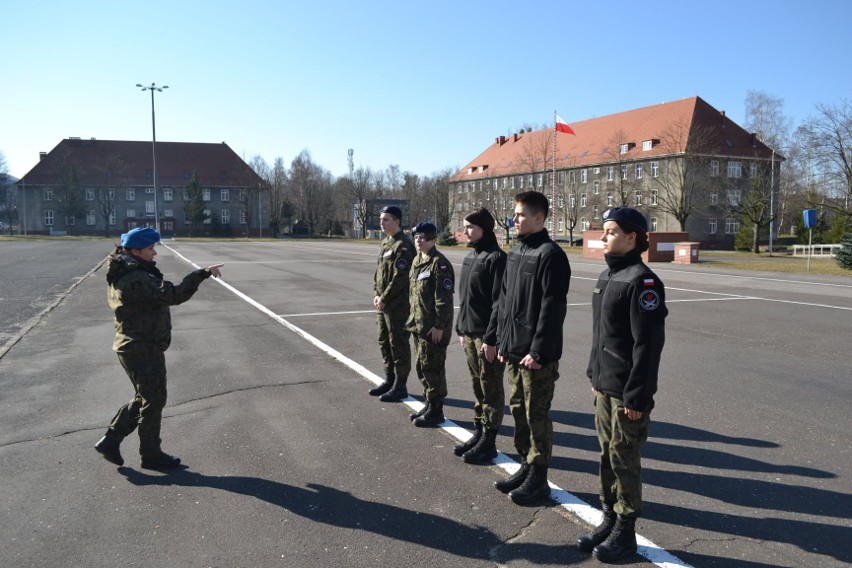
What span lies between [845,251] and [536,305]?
29202 mm

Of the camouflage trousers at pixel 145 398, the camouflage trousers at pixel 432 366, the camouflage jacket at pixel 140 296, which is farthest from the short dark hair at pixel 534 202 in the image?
the camouflage trousers at pixel 145 398

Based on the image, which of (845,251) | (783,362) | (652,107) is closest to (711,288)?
(783,362)

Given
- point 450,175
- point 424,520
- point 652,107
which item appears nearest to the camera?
point 424,520

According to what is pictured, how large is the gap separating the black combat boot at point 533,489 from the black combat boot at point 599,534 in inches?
21.2

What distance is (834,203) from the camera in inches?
1535

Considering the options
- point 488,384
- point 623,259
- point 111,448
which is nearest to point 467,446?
point 488,384

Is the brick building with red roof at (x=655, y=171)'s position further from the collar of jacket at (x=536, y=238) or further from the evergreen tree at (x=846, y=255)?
the collar of jacket at (x=536, y=238)

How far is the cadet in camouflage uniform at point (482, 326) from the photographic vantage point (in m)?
4.76

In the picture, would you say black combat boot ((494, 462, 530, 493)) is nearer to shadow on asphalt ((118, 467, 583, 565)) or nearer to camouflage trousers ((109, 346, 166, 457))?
shadow on asphalt ((118, 467, 583, 565))

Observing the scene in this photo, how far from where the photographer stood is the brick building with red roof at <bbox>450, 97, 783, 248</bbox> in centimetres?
5434

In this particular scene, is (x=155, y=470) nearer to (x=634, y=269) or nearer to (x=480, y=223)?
(x=480, y=223)

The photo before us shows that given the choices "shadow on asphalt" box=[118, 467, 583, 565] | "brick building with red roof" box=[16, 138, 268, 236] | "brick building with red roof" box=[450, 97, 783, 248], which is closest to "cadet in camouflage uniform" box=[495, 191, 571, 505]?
"shadow on asphalt" box=[118, 467, 583, 565]

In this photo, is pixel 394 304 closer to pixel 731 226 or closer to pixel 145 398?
pixel 145 398

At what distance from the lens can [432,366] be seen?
18.2 ft
